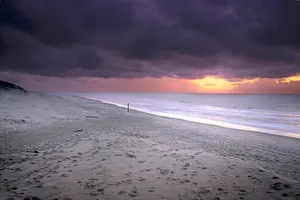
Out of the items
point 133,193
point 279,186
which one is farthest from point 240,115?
point 133,193

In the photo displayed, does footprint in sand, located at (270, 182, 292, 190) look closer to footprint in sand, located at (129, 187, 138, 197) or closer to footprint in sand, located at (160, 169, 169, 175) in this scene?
footprint in sand, located at (160, 169, 169, 175)

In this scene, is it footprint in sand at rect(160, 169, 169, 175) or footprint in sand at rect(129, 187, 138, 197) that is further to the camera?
footprint in sand at rect(160, 169, 169, 175)

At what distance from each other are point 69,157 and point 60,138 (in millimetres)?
4082

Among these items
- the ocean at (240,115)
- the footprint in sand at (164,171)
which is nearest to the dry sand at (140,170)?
the footprint in sand at (164,171)

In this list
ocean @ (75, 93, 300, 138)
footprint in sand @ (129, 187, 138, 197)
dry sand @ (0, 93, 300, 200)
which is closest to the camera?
footprint in sand @ (129, 187, 138, 197)

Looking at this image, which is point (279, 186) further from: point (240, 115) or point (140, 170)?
point (240, 115)

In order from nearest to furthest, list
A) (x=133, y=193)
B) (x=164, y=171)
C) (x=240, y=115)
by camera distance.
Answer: (x=133, y=193) < (x=164, y=171) < (x=240, y=115)

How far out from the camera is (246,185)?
20.0 feet

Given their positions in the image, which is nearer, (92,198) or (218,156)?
(92,198)

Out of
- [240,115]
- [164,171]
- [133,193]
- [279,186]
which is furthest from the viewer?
[240,115]

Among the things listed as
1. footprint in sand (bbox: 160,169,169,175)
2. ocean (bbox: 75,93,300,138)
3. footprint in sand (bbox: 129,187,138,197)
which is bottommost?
footprint in sand (bbox: 129,187,138,197)

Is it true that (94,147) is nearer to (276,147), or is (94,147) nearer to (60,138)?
(60,138)

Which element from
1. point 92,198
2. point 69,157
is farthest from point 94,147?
point 92,198

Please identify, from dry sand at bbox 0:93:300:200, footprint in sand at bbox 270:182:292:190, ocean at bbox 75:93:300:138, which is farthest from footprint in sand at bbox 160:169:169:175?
ocean at bbox 75:93:300:138
